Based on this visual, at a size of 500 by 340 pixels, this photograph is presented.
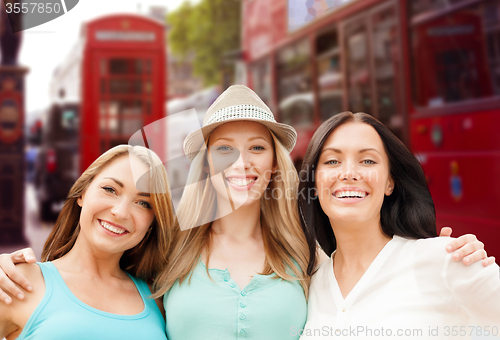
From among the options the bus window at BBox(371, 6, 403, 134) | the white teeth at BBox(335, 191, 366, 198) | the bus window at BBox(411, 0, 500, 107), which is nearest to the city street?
the bus window at BBox(371, 6, 403, 134)

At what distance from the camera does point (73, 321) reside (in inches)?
63.8

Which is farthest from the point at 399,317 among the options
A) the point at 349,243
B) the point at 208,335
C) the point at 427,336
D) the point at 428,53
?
the point at 428,53

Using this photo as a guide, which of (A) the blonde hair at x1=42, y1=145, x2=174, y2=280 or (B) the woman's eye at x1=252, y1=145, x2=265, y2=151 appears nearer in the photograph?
(A) the blonde hair at x1=42, y1=145, x2=174, y2=280

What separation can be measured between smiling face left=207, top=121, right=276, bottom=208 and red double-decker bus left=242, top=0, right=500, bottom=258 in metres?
0.86

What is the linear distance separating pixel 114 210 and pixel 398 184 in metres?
1.24

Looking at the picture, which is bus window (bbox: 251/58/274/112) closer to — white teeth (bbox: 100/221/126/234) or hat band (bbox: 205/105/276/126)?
hat band (bbox: 205/105/276/126)

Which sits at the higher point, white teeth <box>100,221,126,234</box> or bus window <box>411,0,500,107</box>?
bus window <box>411,0,500,107</box>

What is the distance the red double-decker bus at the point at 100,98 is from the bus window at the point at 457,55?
4.13m

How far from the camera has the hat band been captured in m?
2.00

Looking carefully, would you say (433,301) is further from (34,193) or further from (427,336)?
(34,193)

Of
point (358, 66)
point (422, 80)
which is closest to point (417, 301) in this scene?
point (422, 80)

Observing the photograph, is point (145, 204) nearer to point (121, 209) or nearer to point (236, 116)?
point (121, 209)

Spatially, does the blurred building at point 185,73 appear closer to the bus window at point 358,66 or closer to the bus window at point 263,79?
the bus window at point 263,79

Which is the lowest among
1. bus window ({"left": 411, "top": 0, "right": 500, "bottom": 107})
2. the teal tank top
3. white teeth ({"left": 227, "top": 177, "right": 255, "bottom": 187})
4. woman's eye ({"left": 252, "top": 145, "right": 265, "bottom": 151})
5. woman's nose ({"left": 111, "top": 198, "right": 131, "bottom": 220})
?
the teal tank top
